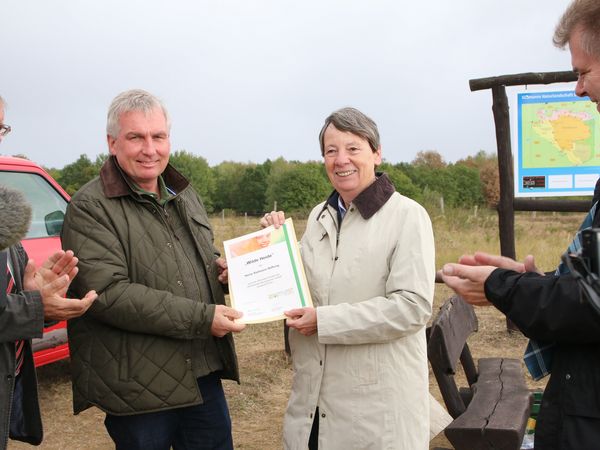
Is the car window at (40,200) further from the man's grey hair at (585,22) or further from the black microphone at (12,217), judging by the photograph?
the man's grey hair at (585,22)

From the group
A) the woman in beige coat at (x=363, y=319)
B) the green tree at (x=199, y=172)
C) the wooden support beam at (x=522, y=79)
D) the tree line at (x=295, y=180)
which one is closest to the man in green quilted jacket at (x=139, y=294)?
the woman in beige coat at (x=363, y=319)

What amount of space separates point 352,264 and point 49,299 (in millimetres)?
1129

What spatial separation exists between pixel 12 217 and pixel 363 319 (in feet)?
4.16

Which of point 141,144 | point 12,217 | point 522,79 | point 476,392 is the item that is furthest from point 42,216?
point 522,79

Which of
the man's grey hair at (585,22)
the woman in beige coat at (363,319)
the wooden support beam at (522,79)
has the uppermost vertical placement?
the wooden support beam at (522,79)

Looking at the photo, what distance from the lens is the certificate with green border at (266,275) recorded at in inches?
104

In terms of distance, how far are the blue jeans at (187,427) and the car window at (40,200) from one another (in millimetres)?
2836

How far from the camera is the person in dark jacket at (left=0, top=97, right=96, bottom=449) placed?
6.79 feet

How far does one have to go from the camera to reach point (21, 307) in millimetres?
2209

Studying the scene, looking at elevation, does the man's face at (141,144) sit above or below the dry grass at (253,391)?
above

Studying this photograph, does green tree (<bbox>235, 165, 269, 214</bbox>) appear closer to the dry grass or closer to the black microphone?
the dry grass

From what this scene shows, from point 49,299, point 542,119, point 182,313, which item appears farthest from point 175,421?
point 542,119

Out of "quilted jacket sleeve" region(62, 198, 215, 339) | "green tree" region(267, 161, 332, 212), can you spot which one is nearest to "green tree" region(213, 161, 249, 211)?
"green tree" region(267, 161, 332, 212)

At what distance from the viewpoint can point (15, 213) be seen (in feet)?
6.72
